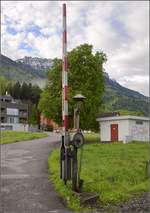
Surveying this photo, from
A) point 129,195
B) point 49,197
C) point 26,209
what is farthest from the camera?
point 129,195

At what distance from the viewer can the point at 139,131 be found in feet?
116

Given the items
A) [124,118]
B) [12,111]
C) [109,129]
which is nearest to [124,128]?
[124,118]

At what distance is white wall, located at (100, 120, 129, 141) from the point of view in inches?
1362

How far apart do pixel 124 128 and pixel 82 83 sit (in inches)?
245

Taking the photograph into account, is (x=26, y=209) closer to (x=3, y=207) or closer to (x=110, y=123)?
(x=3, y=207)

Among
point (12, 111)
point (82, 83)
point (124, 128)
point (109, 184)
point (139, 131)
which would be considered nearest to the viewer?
point (109, 184)

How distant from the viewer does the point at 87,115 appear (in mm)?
33000

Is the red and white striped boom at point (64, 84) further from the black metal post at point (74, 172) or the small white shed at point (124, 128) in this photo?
the small white shed at point (124, 128)

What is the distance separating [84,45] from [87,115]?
7558 mm

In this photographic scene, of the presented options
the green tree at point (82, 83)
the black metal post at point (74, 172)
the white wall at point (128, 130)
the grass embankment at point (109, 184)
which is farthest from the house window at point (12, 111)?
the black metal post at point (74, 172)

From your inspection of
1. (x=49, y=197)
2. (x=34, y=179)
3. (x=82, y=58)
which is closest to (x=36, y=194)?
(x=49, y=197)

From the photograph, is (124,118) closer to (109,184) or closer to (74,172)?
(109,184)

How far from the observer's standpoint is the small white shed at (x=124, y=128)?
34406mm

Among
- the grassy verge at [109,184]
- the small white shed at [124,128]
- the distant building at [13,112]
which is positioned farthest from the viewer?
the distant building at [13,112]
